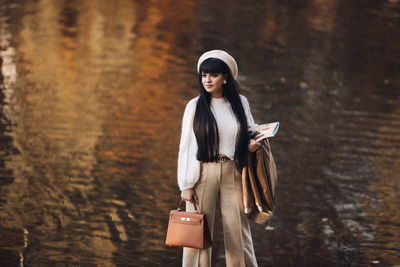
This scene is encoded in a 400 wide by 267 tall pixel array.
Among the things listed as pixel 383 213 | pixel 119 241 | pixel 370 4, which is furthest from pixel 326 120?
pixel 370 4

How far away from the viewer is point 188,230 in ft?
13.5

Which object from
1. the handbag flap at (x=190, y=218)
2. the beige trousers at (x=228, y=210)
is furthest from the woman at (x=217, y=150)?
the handbag flap at (x=190, y=218)

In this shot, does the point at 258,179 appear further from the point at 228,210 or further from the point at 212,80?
the point at 212,80

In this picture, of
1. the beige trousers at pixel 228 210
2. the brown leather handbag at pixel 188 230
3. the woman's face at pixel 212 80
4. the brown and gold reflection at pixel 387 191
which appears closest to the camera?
the brown leather handbag at pixel 188 230

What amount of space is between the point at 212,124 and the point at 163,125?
7580 millimetres

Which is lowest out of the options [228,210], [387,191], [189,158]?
[387,191]

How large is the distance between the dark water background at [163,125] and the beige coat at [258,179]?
63.5 inches

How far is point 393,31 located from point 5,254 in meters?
21.4

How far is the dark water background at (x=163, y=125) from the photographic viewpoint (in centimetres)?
629

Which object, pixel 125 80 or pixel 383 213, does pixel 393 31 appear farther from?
pixel 383 213

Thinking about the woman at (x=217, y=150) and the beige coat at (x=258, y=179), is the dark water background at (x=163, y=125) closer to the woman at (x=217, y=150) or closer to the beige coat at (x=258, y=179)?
the woman at (x=217, y=150)

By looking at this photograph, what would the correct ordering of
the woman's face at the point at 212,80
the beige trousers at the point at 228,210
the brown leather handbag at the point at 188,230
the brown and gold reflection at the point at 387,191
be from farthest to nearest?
the brown and gold reflection at the point at 387,191
the beige trousers at the point at 228,210
the woman's face at the point at 212,80
the brown leather handbag at the point at 188,230

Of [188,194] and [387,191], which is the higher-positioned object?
[188,194]

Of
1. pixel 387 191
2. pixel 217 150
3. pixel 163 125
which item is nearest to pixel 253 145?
pixel 217 150
